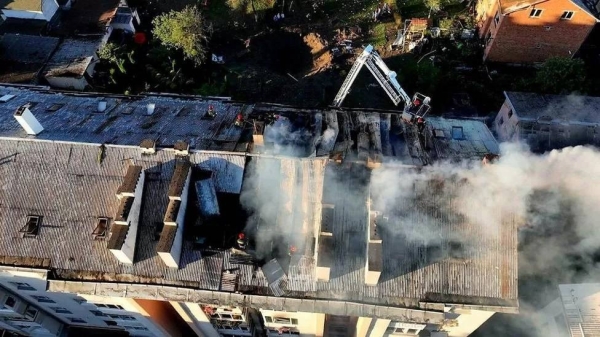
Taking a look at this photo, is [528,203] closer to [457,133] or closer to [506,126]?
[457,133]

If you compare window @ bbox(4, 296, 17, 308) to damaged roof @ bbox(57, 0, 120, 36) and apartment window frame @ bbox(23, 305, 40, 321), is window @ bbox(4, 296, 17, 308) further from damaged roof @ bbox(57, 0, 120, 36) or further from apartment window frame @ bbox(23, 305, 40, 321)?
damaged roof @ bbox(57, 0, 120, 36)

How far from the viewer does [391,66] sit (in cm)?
4278

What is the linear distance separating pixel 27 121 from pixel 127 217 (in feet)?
29.6

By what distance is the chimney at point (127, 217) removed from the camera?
2009 centimetres

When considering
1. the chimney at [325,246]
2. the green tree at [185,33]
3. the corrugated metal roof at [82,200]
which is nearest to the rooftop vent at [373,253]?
the chimney at [325,246]

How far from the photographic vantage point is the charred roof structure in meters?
20.7

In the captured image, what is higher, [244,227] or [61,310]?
[244,227]

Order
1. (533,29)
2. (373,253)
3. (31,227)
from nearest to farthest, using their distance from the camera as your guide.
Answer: (373,253) → (31,227) → (533,29)

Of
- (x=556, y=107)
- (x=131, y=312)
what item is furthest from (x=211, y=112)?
(x=556, y=107)

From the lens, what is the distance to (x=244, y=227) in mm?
22328

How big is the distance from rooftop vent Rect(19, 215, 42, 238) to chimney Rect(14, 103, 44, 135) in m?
5.22

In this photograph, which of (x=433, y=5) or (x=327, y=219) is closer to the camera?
(x=327, y=219)

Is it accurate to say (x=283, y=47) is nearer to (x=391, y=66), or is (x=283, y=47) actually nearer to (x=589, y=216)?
(x=391, y=66)

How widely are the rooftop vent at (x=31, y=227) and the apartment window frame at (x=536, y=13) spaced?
4204cm
